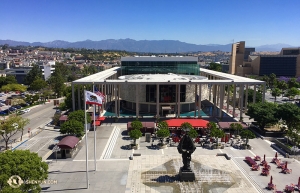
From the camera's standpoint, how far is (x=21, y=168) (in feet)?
66.5

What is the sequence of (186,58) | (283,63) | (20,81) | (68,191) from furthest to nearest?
(283,63)
(20,81)
(186,58)
(68,191)

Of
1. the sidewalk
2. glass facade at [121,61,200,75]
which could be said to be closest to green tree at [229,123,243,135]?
the sidewalk

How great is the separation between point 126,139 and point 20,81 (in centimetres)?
11598

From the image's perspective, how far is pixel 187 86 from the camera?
59.5 meters

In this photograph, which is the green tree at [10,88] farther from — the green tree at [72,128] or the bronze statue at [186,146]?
the bronze statue at [186,146]

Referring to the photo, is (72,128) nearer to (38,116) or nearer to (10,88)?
(38,116)

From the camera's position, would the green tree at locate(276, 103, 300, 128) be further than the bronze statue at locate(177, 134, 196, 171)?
Yes

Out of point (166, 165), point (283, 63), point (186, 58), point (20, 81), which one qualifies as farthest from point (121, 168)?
point (283, 63)

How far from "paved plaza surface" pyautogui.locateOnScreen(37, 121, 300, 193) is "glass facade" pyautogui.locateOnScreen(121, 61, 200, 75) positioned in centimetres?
4462

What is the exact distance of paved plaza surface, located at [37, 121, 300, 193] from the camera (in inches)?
1031

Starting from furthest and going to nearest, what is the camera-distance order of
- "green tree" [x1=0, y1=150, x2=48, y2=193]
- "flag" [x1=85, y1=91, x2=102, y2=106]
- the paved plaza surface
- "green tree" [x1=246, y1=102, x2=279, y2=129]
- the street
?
the street < "green tree" [x1=246, y1=102, x2=279, y2=129] < "flag" [x1=85, y1=91, x2=102, y2=106] < the paved plaza surface < "green tree" [x1=0, y1=150, x2=48, y2=193]

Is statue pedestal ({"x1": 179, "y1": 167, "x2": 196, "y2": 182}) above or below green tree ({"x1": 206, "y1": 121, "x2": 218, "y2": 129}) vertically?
below

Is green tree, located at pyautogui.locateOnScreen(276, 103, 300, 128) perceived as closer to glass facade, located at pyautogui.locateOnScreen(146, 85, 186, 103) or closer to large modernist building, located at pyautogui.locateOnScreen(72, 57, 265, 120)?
large modernist building, located at pyautogui.locateOnScreen(72, 57, 265, 120)

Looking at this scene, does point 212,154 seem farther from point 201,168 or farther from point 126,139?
point 126,139
